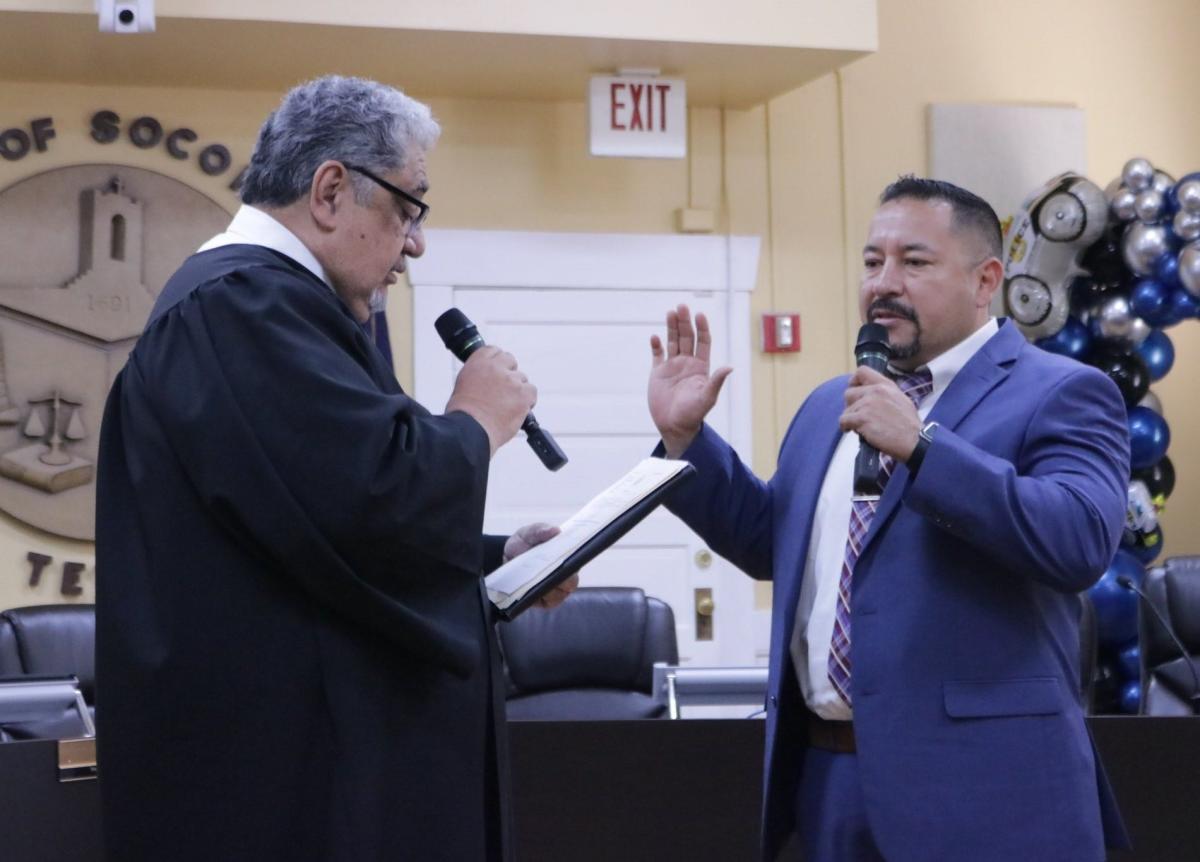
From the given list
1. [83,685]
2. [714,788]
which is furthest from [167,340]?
[83,685]

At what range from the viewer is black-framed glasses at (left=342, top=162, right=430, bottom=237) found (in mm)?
1988

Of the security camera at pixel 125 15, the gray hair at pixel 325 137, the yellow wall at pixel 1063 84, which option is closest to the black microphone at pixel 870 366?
the gray hair at pixel 325 137

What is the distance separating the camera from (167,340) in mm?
1863

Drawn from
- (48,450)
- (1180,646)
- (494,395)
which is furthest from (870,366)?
(48,450)

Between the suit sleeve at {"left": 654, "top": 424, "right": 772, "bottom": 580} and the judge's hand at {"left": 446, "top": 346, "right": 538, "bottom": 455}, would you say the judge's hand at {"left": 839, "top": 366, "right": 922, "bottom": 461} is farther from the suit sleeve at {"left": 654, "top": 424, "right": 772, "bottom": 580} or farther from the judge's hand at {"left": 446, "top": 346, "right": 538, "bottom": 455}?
the judge's hand at {"left": 446, "top": 346, "right": 538, "bottom": 455}

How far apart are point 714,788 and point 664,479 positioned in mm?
1078

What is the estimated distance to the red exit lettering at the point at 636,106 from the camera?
19.1 ft

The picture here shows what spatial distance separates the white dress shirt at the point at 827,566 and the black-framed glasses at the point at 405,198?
0.82 meters

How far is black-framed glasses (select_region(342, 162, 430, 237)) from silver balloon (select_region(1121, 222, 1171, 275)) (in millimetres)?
4185

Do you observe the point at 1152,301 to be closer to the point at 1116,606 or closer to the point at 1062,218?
the point at 1062,218

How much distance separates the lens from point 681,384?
2.63 metres

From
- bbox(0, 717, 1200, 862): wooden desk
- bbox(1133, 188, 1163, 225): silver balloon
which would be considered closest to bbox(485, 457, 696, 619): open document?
bbox(0, 717, 1200, 862): wooden desk

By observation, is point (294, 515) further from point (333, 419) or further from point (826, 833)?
point (826, 833)

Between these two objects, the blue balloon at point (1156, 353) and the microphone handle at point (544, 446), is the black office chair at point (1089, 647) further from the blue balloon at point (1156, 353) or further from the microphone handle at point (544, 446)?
the microphone handle at point (544, 446)
